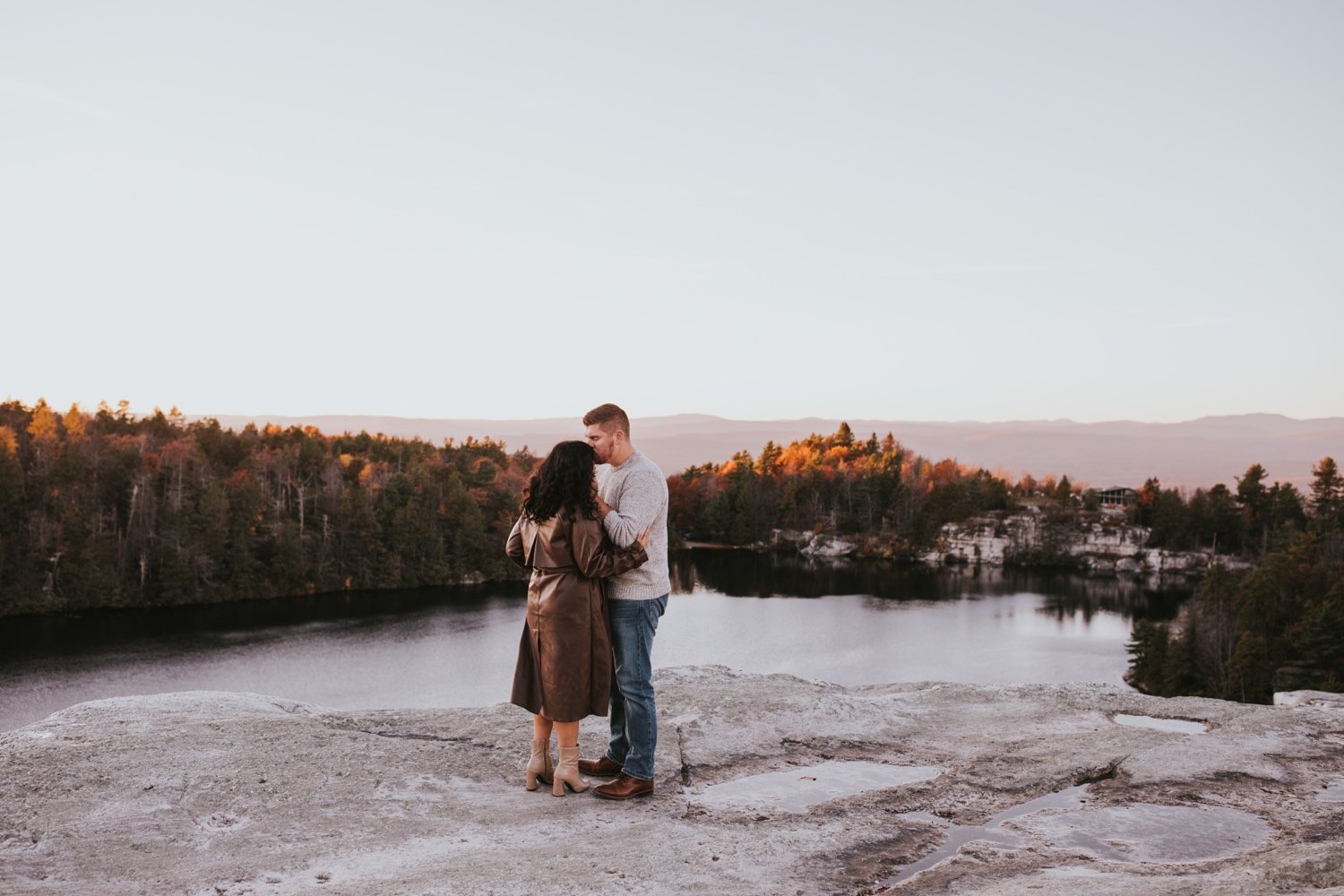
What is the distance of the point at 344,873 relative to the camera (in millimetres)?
3986

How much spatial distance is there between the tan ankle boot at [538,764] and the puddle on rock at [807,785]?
0.84 metres

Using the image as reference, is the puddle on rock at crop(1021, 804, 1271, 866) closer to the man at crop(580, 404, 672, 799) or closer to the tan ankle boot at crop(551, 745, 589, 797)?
the man at crop(580, 404, 672, 799)

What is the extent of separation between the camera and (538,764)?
5.20 metres

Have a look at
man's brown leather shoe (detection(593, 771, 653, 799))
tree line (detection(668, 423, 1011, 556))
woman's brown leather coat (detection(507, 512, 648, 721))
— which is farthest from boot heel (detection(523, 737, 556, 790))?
tree line (detection(668, 423, 1011, 556))

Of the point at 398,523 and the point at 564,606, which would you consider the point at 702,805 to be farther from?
the point at 398,523

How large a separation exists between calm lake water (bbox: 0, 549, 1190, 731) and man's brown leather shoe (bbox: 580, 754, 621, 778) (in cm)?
A: 2409

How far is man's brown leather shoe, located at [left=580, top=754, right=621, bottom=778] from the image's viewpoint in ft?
17.7

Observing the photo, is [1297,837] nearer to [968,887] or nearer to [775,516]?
[968,887]

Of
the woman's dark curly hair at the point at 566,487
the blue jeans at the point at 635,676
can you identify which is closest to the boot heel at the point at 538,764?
the blue jeans at the point at 635,676

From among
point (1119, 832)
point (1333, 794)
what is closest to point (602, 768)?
point (1119, 832)

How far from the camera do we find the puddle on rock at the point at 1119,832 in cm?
432

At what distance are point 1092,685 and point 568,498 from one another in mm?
5969

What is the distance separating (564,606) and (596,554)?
360 millimetres

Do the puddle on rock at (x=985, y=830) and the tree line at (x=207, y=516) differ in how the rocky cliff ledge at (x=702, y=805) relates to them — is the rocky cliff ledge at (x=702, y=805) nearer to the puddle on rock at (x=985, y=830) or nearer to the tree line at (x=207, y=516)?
the puddle on rock at (x=985, y=830)
